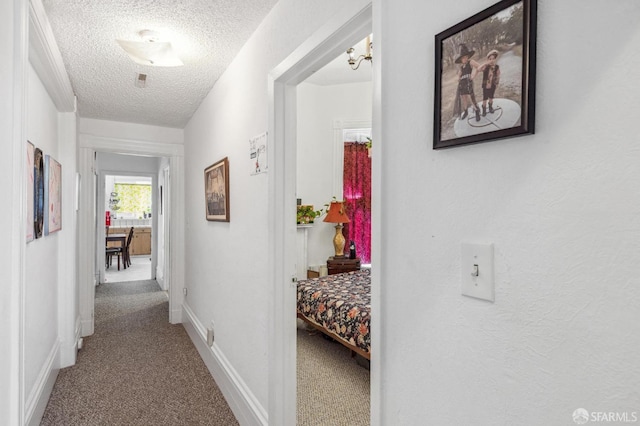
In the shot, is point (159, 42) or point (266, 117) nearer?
point (266, 117)

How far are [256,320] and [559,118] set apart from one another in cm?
180

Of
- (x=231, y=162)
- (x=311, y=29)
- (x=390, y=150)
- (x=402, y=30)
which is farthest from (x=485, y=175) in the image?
(x=231, y=162)

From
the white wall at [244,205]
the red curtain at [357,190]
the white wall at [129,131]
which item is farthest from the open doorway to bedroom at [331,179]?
the white wall at [129,131]

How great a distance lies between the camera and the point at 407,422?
0.98 meters

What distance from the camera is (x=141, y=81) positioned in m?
2.79

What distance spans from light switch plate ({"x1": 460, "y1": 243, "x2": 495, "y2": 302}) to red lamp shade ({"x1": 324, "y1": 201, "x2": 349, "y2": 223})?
3.46 meters

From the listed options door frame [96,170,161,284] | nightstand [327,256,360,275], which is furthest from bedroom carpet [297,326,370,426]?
door frame [96,170,161,284]

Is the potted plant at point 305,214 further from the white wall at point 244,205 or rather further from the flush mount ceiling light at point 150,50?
the flush mount ceiling light at point 150,50

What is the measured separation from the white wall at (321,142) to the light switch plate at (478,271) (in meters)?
3.70

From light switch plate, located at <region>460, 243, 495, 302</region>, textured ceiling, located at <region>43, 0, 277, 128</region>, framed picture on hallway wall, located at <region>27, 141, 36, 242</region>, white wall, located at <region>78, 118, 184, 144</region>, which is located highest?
textured ceiling, located at <region>43, 0, 277, 128</region>

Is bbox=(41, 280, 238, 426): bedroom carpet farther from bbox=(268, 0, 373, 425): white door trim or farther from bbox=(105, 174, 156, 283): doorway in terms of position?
bbox=(105, 174, 156, 283): doorway

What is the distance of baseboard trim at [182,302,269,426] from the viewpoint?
79.3 inches

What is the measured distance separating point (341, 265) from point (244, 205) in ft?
7.48

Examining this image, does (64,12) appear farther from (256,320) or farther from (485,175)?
(485,175)
